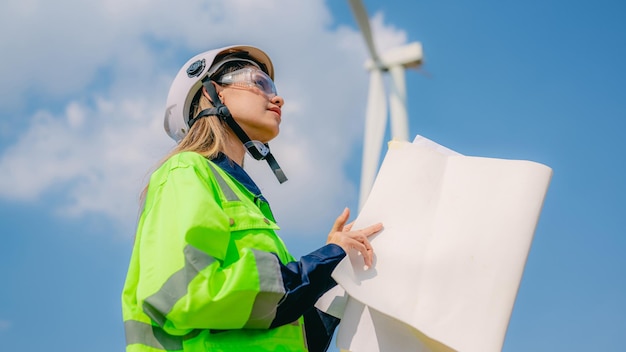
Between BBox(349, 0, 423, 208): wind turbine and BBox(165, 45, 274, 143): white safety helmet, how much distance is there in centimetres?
943

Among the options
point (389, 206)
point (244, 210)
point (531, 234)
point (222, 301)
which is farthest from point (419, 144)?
point (222, 301)

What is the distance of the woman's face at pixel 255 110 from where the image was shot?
4.39 meters

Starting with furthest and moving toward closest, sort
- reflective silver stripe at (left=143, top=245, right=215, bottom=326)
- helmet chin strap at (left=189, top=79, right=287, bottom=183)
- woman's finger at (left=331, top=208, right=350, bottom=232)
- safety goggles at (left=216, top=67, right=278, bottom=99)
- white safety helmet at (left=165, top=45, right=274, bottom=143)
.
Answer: white safety helmet at (left=165, top=45, right=274, bottom=143)
safety goggles at (left=216, top=67, right=278, bottom=99)
helmet chin strap at (left=189, top=79, right=287, bottom=183)
woman's finger at (left=331, top=208, right=350, bottom=232)
reflective silver stripe at (left=143, top=245, right=215, bottom=326)

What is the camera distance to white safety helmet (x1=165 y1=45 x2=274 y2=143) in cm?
482

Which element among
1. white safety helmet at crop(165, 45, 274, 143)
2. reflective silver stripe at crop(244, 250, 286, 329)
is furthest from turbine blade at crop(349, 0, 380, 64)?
reflective silver stripe at crop(244, 250, 286, 329)

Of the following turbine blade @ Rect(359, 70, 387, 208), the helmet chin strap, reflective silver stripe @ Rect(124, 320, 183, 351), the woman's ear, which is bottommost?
reflective silver stripe @ Rect(124, 320, 183, 351)

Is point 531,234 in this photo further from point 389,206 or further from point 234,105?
point 234,105

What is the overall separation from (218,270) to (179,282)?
17 cm

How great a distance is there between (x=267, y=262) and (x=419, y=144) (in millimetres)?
1260

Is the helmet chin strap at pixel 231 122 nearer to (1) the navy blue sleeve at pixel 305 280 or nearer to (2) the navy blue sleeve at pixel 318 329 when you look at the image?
→ (2) the navy blue sleeve at pixel 318 329

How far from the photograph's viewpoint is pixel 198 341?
10.3ft

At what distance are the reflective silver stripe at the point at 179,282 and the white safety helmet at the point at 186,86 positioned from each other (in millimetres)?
1942

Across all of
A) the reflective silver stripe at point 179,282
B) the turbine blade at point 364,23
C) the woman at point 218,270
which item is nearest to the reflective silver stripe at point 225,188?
the woman at point 218,270

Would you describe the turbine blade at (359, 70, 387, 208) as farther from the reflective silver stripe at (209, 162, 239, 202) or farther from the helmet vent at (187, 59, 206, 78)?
the reflective silver stripe at (209, 162, 239, 202)
